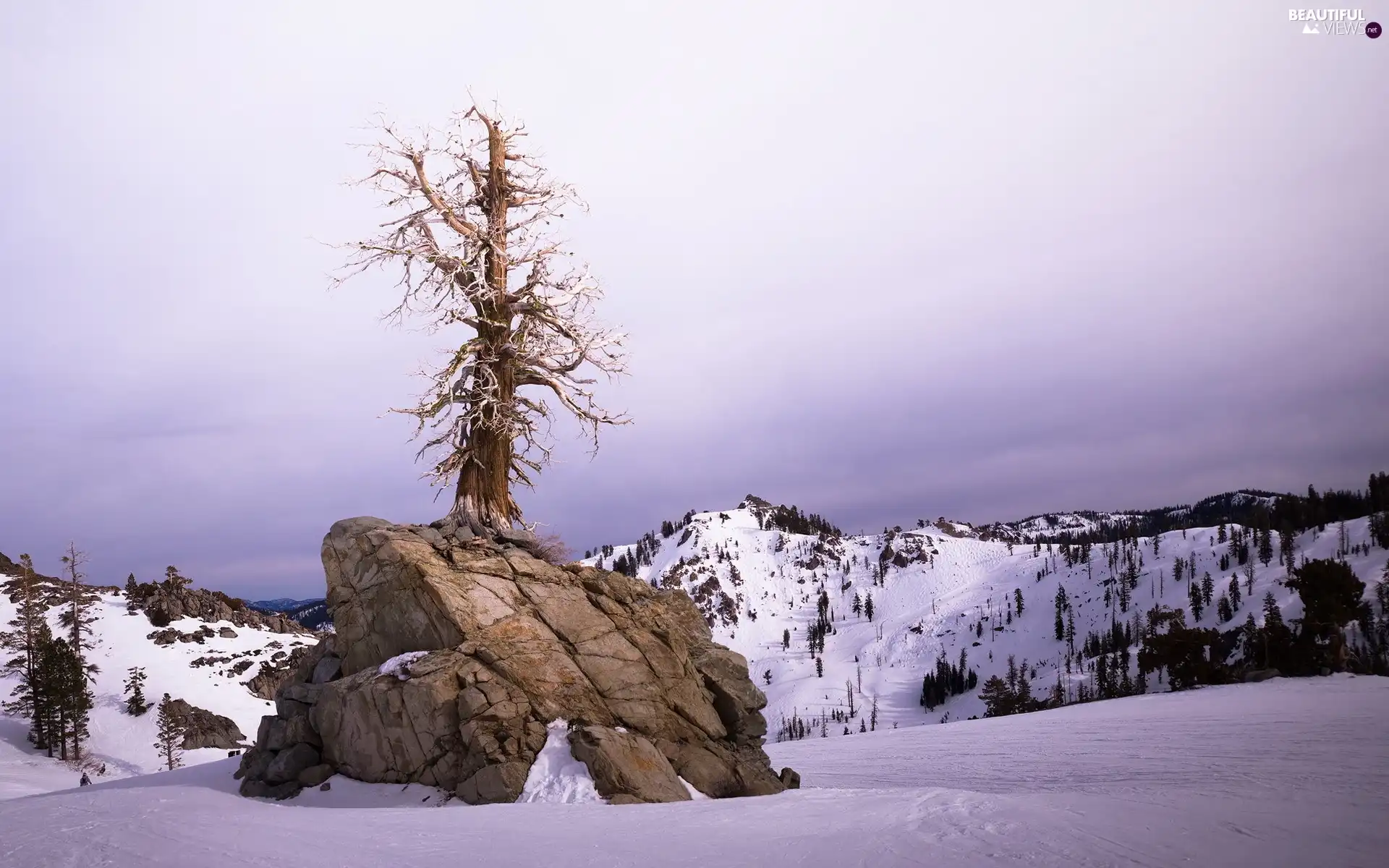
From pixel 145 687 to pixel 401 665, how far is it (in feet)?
200

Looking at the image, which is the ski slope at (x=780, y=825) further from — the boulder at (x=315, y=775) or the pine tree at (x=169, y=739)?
the pine tree at (x=169, y=739)

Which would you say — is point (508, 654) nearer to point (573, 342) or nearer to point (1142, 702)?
A: point (573, 342)

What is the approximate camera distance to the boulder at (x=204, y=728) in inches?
2083

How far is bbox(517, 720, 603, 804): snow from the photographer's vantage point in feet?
45.2

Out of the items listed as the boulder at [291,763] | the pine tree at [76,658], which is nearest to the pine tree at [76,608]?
the pine tree at [76,658]

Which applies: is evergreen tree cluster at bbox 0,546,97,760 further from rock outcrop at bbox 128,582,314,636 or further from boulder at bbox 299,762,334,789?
boulder at bbox 299,762,334,789

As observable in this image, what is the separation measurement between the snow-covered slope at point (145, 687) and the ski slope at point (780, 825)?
105 feet

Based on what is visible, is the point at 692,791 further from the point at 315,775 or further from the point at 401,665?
the point at 315,775

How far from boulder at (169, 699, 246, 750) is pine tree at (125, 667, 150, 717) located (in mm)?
2579

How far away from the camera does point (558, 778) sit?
14188 millimetres

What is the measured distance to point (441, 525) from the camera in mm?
18531

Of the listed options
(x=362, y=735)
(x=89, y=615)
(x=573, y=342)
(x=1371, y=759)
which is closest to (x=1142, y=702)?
(x=1371, y=759)

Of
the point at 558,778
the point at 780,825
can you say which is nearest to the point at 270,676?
the point at 558,778

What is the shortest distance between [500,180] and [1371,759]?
2578cm
